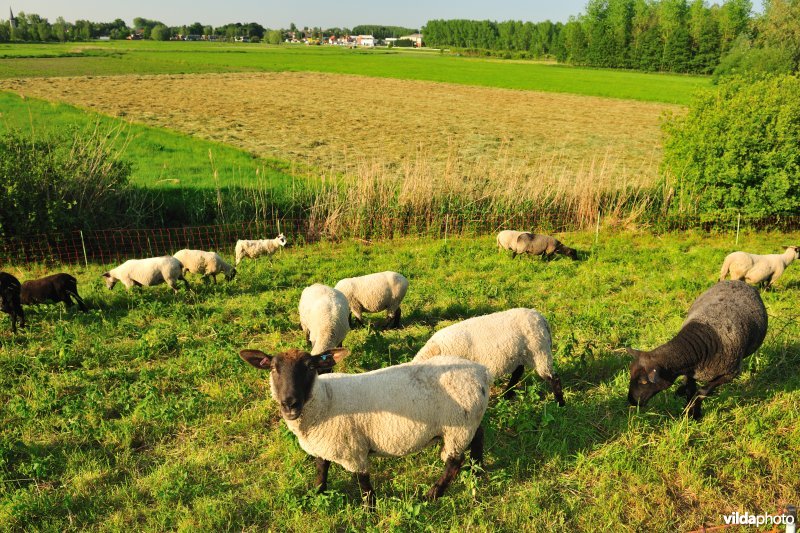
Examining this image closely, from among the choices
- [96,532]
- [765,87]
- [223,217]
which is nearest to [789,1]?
[765,87]

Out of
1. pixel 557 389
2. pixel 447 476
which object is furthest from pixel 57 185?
pixel 557 389

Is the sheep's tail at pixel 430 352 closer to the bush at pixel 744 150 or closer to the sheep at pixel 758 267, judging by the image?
the sheep at pixel 758 267

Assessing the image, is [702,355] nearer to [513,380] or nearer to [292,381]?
[513,380]

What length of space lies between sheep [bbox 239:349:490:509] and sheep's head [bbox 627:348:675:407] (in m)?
2.01

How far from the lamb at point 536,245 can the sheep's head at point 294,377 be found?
26.2ft

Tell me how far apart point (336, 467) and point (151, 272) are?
6.23 metres

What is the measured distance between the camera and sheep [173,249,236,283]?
10430 mm

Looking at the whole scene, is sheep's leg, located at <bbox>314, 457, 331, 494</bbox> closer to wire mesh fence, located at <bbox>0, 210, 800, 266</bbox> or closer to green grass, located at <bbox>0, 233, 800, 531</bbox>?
green grass, located at <bbox>0, 233, 800, 531</bbox>

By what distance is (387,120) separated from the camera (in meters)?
34.7

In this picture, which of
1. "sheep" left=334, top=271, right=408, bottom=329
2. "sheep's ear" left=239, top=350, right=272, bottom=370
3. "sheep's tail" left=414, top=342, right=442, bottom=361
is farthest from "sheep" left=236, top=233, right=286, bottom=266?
"sheep's ear" left=239, top=350, right=272, bottom=370

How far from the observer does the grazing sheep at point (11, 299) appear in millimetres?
8055

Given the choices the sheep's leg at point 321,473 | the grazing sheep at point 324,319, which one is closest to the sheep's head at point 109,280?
the grazing sheep at point 324,319

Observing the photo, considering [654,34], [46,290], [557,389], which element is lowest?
[557,389]

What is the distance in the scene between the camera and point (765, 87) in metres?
13.5
